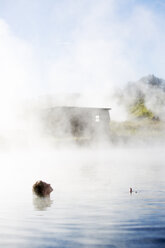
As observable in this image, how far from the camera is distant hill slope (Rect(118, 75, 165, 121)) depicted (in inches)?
5640

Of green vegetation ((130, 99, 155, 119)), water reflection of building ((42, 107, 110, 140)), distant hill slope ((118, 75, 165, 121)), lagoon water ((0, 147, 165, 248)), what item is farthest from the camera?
distant hill slope ((118, 75, 165, 121))

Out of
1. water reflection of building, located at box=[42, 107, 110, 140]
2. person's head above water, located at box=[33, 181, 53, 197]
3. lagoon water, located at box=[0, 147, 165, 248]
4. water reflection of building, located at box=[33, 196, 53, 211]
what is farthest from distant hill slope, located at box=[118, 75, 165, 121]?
water reflection of building, located at box=[33, 196, 53, 211]

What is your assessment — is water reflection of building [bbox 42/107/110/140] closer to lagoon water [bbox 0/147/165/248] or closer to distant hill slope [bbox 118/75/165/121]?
lagoon water [bbox 0/147/165/248]

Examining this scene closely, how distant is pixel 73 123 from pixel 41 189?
47543 mm

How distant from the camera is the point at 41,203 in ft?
48.9

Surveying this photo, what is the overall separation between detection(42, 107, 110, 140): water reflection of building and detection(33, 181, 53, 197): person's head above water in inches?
1816

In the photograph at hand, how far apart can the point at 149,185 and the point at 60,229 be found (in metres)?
9.69

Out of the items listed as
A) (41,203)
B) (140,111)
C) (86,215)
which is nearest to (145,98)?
(140,111)

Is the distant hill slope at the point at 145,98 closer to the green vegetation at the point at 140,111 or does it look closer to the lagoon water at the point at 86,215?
the green vegetation at the point at 140,111

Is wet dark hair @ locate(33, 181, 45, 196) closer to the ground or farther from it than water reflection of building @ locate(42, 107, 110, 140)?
closer to the ground

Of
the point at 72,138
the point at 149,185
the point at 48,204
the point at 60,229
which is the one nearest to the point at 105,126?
the point at 72,138

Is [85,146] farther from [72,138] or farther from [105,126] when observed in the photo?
[105,126]

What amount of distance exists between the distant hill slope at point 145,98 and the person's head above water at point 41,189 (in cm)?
11974

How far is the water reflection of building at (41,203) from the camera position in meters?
14.1
